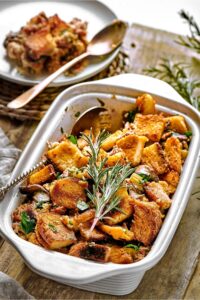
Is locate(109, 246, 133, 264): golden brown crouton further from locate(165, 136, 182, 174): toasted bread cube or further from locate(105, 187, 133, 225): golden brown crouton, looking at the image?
locate(165, 136, 182, 174): toasted bread cube

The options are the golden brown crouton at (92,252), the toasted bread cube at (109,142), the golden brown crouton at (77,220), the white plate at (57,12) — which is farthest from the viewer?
the white plate at (57,12)

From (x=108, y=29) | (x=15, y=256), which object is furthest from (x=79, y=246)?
(x=108, y=29)

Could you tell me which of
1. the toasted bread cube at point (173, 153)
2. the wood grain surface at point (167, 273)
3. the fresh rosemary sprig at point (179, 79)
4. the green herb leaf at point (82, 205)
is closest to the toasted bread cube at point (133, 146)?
the toasted bread cube at point (173, 153)

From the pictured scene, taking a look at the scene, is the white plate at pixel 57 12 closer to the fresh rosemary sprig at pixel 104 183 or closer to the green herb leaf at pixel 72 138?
the green herb leaf at pixel 72 138

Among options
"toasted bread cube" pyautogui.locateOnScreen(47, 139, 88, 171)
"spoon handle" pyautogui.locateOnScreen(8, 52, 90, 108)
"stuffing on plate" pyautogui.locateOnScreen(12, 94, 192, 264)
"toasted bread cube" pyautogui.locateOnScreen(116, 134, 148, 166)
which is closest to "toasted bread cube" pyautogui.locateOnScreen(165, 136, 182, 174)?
"stuffing on plate" pyautogui.locateOnScreen(12, 94, 192, 264)

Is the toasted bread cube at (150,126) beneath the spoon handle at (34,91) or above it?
above
